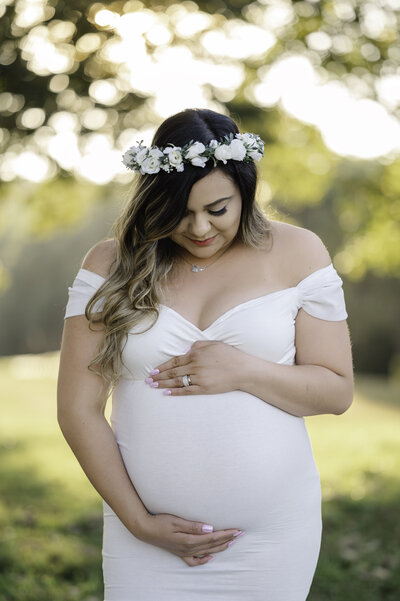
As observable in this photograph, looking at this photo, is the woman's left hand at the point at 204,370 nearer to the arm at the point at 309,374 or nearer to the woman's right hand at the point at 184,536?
the arm at the point at 309,374

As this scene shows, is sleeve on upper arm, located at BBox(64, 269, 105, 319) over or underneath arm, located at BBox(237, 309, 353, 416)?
over

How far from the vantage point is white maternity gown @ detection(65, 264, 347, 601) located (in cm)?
233

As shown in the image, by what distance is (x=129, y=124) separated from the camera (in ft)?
19.2

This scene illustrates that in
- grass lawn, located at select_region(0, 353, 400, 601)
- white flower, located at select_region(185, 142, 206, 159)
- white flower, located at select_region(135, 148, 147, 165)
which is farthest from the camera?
grass lawn, located at select_region(0, 353, 400, 601)

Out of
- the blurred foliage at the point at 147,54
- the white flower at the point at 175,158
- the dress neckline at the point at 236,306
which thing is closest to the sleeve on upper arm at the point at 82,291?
the dress neckline at the point at 236,306

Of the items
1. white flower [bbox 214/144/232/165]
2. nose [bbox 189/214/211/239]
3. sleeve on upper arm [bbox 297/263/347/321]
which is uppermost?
white flower [bbox 214/144/232/165]

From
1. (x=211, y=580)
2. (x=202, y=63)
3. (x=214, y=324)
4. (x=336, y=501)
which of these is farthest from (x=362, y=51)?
(x=211, y=580)

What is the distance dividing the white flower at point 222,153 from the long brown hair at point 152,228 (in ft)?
0.14

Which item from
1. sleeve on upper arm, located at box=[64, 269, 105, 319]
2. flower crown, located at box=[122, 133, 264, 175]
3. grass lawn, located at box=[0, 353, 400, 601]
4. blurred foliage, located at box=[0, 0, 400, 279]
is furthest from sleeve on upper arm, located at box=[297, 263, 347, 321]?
blurred foliage, located at box=[0, 0, 400, 279]

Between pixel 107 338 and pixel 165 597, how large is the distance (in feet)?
2.80

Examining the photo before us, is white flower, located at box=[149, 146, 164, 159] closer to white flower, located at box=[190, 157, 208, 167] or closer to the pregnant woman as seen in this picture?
the pregnant woman

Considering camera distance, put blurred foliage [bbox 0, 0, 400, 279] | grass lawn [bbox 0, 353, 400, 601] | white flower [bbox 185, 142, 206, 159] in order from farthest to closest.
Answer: blurred foliage [bbox 0, 0, 400, 279] < grass lawn [bbox 0, 353, 400, 601] < white flower [bbox 185, 142, 206, 159]

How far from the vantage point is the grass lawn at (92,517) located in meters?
4.19

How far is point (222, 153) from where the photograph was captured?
2266mm
